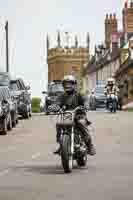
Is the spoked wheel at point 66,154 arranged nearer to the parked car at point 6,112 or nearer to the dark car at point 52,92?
the parked car at point 6,112

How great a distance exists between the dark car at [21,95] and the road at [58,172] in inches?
619

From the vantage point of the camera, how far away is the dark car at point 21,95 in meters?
42.2

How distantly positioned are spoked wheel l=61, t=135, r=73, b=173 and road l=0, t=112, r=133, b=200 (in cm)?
16

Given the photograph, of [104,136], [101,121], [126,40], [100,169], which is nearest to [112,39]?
[126,40]

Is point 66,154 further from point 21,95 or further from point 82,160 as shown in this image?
point 21,95

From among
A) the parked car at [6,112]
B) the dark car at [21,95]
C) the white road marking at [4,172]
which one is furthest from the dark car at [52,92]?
the white road marking at [4,172]

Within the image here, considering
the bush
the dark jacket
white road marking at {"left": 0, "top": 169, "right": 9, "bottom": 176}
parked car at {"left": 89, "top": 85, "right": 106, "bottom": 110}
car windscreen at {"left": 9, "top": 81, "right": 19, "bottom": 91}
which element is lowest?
the bush

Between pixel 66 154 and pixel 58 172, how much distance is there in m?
0.60

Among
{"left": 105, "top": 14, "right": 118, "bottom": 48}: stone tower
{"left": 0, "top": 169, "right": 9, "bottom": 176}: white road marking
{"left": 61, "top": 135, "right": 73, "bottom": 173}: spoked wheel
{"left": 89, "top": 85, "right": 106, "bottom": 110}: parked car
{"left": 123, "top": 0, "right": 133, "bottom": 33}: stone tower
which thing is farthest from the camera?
{"left": 105, "top": 14, "right": 118, "bottom": 48}: stone tower

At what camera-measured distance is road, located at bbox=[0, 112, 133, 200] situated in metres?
12.0

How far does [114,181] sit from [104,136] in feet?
43.0

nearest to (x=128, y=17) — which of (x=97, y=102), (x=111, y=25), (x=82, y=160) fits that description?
(x=111, y=25)

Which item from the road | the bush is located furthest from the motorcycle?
the bush

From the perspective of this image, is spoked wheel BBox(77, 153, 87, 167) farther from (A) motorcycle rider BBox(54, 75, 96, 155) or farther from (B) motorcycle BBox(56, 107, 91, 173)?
(A) motorcycle rider BBox(54, 75, 96, 155)
